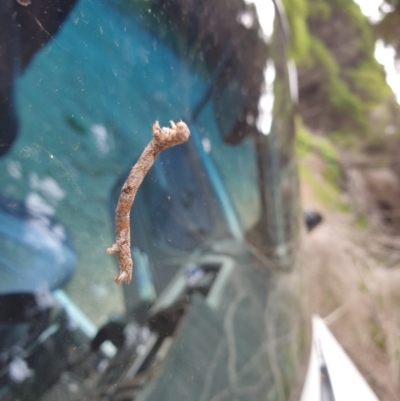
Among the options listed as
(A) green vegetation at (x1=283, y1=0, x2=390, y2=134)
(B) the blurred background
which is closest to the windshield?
(B) the blurred background

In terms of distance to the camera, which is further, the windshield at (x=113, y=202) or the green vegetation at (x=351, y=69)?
Answer: the green vegetation at (x=351, y=69)

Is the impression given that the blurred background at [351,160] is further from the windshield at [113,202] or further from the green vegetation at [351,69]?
the windshield at [113,202]

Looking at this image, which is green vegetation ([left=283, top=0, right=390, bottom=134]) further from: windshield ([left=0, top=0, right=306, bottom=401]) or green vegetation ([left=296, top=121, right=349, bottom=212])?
windshield ([left=0, top=0, right=306, bottom=401])

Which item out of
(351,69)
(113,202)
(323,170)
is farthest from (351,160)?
(113,202)

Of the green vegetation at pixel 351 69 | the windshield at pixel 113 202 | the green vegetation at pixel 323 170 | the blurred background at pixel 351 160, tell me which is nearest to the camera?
the windshield at pixel 113 202

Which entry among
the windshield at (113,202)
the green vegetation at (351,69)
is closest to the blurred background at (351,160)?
the green vegetation at (351,69)

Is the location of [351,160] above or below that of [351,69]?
below

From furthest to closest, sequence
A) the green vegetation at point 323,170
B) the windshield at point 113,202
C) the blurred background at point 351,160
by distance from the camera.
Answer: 1. the green vegetation at point 323,170
2. the blurred background at point 351,160
3. the windshield at point 113,202

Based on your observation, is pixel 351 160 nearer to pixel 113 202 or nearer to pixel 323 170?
pixel 323 170

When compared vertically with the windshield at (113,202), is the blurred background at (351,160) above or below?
below

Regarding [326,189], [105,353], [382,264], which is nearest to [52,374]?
[105,353]

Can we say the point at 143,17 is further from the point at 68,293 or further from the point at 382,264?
the point at 382,264
